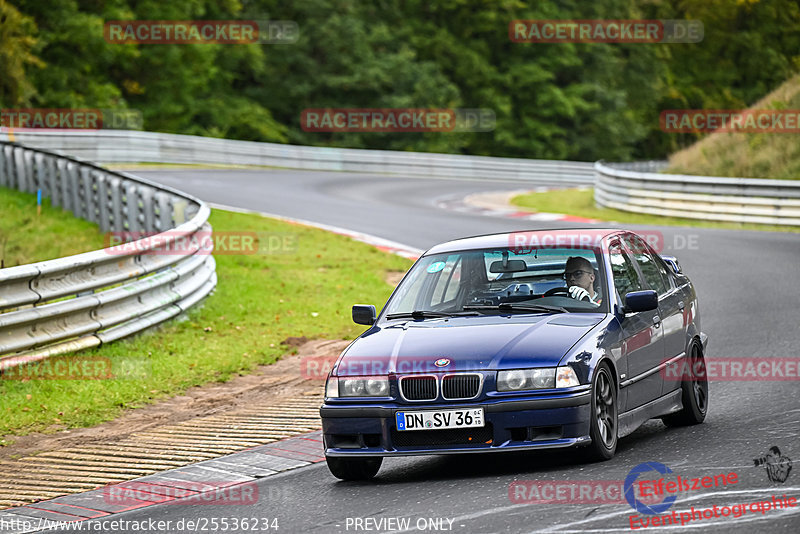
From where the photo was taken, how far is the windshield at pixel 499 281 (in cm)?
817

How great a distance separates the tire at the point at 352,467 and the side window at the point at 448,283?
1.37 m

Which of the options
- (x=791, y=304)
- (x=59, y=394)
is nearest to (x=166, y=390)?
(x=59, y=394)

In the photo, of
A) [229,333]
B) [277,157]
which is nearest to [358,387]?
[229,333]

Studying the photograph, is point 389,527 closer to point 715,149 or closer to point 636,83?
point 715,149

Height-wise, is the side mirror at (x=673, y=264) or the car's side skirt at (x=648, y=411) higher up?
the side mirror at (x=673, y=264)

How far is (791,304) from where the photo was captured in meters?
14.3

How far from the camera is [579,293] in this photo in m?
8.20

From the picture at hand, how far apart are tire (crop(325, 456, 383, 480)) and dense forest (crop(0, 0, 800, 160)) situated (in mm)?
36118

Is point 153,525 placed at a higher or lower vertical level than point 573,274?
lower

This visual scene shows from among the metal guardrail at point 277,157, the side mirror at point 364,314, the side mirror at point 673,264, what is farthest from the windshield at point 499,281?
the metal guardrail at point 277,157

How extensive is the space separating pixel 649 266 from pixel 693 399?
103 cm

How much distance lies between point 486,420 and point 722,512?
160 centimetres

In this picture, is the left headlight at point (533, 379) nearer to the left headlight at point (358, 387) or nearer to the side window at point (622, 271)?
the left headlight at point (358, 387)

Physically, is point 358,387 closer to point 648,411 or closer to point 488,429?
point 488,429
